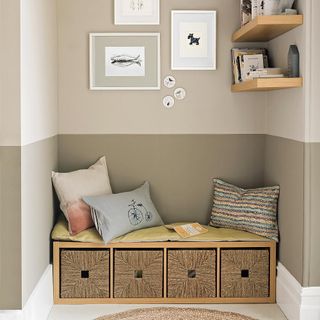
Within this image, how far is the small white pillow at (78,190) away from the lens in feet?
15.0

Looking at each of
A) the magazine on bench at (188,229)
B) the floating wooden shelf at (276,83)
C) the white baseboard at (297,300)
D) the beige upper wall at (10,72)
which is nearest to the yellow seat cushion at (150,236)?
the magazine on bench at (188,229)

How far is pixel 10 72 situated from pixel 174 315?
69.4 inches

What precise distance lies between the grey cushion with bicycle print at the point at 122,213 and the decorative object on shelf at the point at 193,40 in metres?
0.95

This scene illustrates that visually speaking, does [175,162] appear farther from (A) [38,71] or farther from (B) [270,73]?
(A) [38,71]

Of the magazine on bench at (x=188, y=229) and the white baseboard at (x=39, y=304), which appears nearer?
the white baseboard at (x=39, y=304)

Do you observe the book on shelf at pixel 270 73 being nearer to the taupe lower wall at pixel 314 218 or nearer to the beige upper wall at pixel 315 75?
the beige upper wall at pixel 315 75

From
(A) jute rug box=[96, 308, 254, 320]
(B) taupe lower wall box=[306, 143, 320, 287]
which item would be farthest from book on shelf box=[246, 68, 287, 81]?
(A) jute rug box=[96, 308, 254, 320]

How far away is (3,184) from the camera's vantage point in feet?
11.9

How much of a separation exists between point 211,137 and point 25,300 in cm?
187

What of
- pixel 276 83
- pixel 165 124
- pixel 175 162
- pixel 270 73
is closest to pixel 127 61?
pixel 165 124

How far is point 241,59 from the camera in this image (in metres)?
4.78

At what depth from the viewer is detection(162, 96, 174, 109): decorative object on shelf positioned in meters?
4.95

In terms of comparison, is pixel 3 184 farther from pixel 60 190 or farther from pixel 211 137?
pixel 211 137

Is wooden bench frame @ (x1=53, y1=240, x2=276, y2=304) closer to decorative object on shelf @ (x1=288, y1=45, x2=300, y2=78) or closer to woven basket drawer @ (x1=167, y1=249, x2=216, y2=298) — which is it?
woven basket drawer @ (x1=167, y1=249, x2=216, y2=298)
